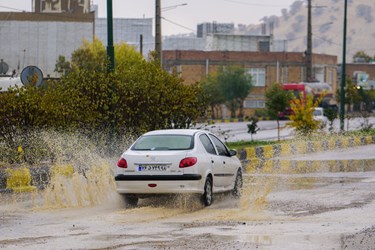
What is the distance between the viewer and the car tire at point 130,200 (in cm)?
1711

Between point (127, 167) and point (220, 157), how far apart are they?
6.97ft

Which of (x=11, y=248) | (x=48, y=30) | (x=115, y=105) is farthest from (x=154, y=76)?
(x=48, y=30)

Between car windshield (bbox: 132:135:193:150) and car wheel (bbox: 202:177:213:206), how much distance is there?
26.7 inches

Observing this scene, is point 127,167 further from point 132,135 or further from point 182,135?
point 132,135

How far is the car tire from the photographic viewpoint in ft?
56.1

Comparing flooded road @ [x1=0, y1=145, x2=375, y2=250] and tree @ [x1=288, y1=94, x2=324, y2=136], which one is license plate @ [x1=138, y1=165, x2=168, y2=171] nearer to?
flooded road @ [x1=0, y1=145, x2=375, y2=250]

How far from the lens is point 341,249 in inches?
462

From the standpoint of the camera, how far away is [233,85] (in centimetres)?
9056

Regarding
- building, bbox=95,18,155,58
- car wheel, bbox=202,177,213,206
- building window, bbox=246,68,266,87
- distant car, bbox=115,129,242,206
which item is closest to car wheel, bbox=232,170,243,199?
distant car, bbox=115,129,242,206

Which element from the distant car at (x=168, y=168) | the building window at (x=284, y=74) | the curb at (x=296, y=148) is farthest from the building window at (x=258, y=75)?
the distant car at (x=168, y=168)

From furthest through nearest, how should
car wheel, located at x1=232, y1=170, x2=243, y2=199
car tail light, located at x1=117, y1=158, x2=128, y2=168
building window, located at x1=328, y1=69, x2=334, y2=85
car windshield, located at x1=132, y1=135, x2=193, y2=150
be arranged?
1. building window, located at x1=328, y1=69, x2=334, y2=85
2. car wheel, located at x1=232, y1=170, x2=243, y2=199
3. car windshield, located at x1=132, y1=135, x2=193, y2=150
4. car tail light, located at x1=117, y1=158, x2=128, y2=168

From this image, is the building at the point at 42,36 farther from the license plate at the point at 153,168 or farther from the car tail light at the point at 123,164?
the license plate at the point at 153,168

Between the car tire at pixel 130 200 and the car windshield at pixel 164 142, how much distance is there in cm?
86

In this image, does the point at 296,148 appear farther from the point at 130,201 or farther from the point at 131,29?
the point at 131,29
